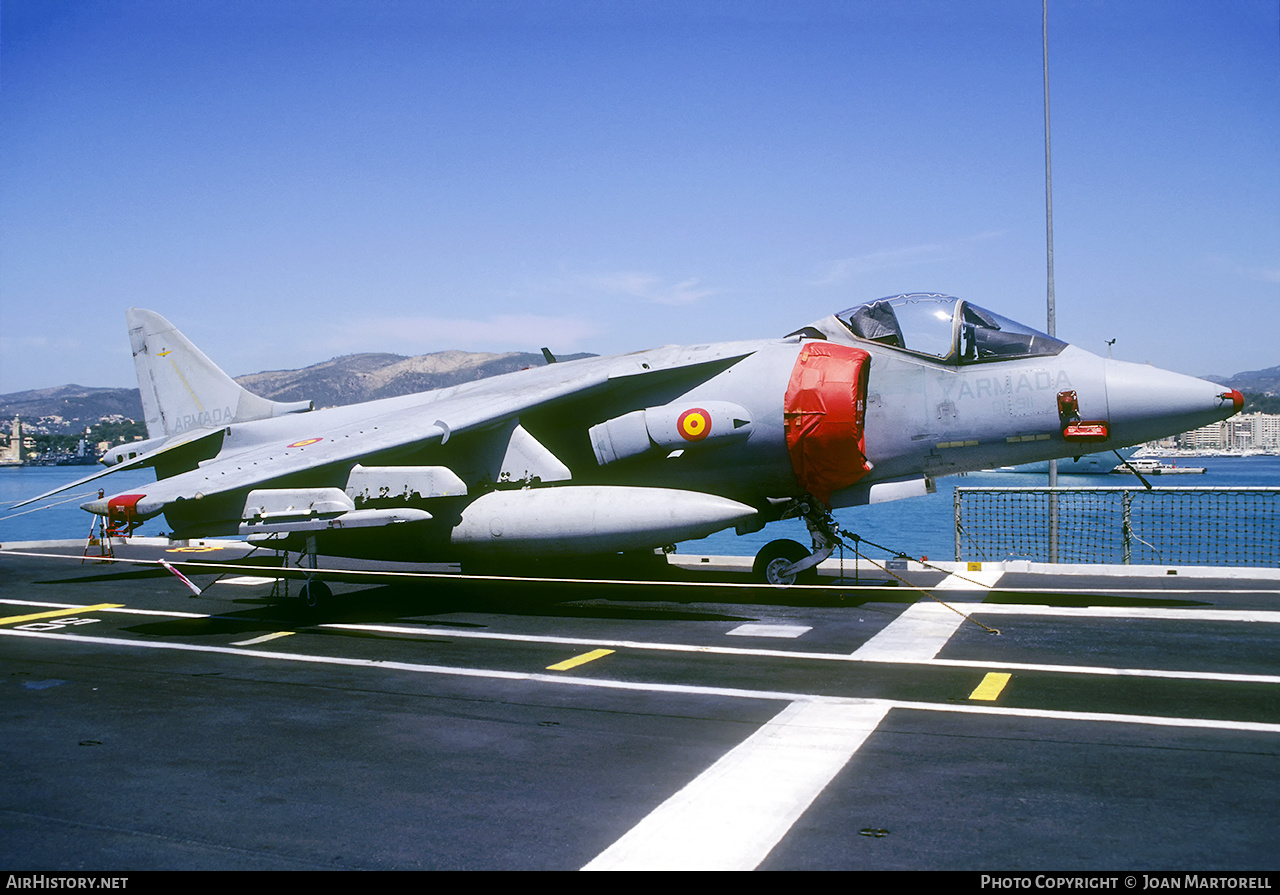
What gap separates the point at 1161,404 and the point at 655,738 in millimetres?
8298

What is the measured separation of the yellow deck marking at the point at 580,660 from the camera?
363 inches

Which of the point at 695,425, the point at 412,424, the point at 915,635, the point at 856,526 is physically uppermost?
the point at 412,424

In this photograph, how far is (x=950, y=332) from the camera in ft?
40.5

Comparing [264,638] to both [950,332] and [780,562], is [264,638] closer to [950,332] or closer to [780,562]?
[780,562]

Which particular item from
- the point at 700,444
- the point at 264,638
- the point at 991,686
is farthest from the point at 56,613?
the point at 991,686

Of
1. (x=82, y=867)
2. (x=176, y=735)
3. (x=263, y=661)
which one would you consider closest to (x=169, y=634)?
(x=263, y=661)

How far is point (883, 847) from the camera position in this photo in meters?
4.67

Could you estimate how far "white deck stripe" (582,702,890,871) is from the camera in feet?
15.1

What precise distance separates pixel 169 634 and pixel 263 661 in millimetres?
2499

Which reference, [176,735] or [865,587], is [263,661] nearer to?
[176,735]

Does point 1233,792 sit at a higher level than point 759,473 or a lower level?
lower

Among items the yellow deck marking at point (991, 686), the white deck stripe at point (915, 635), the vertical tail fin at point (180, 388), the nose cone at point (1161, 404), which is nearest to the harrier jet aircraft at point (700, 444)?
the nose cone at point (1161, 404)

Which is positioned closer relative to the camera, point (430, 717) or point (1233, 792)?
point (1233, 792)

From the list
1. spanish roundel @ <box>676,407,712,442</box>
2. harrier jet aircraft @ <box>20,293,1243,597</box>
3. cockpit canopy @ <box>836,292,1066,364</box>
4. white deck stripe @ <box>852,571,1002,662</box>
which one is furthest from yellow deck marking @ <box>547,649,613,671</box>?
cockpit canopy @ <box>836,292,1066,364</box>
